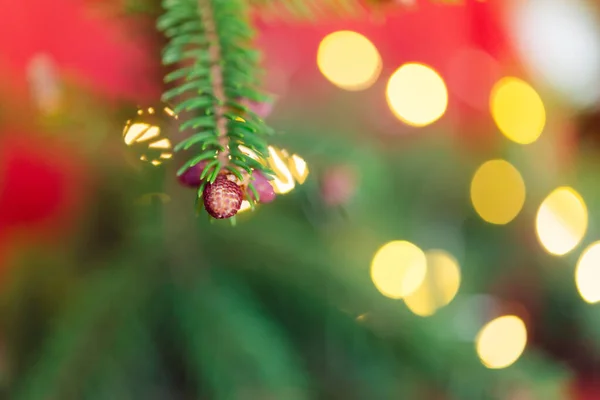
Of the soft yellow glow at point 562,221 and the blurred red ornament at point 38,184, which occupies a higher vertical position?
the soft yellow glow at point 562,221

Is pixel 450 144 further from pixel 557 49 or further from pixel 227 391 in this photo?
pixel 227 391

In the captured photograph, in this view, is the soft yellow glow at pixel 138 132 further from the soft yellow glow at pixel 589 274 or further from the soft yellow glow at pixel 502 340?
the soft yellow glow at pixel 589 274

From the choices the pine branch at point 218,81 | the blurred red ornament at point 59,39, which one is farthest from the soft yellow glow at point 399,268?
the blurred red ornament at point 59,39

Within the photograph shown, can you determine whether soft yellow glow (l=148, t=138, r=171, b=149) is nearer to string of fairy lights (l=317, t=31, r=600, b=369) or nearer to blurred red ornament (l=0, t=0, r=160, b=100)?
string of fairy lights (l=317, t=31, r=600, b=369)

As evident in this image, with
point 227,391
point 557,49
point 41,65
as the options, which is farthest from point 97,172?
point 557,49

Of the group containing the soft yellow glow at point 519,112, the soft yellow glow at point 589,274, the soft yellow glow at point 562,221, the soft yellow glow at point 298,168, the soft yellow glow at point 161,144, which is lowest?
the soft yellow glow at point 161,144

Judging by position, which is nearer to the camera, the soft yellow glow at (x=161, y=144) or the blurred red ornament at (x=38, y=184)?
the soft yellow glow at (x=161, y=144)
